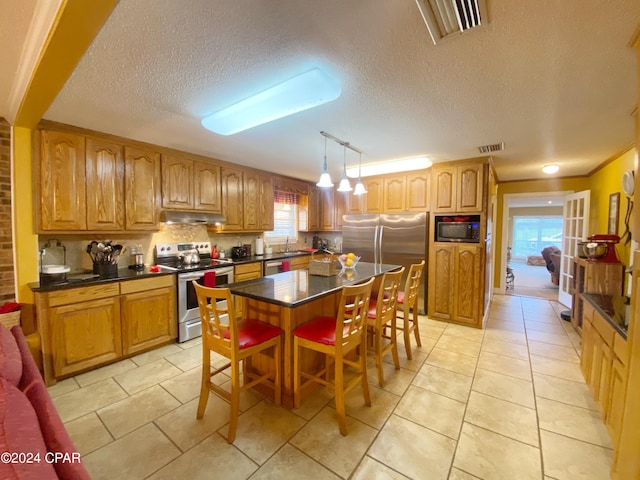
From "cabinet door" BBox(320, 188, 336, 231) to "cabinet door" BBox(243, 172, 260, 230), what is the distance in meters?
1.59

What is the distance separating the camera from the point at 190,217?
135 inches

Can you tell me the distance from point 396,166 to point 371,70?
2451mm

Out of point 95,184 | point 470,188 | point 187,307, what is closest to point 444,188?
point 470,188

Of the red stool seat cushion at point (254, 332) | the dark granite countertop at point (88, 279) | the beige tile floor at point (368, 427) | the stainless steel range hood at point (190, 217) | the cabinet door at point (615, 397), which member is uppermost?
the stainless steel range hood at point (190, 217)

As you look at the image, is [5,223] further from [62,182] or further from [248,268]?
[248,268]

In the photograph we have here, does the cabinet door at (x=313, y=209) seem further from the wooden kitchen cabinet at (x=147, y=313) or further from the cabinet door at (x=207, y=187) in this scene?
the wooden kitchen cabinet at (x=147, y=313)

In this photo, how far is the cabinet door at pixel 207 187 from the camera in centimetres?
357

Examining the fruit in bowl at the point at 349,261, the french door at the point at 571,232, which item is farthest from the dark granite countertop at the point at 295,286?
the french door at the point at 571,232

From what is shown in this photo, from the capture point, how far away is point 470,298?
3.78 metres

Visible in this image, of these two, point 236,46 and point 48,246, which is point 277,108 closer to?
point 236,46

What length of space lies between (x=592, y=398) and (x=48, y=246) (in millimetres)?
5106

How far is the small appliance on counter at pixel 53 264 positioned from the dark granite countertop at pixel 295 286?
5.16 feet

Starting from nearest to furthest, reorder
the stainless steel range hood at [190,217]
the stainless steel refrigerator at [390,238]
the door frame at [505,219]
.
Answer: the stainless steel range hood at [190,217]
the stainless steel refrigerator at [390,238]
the door frame at [505,219]

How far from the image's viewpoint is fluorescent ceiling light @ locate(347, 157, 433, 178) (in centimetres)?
375
